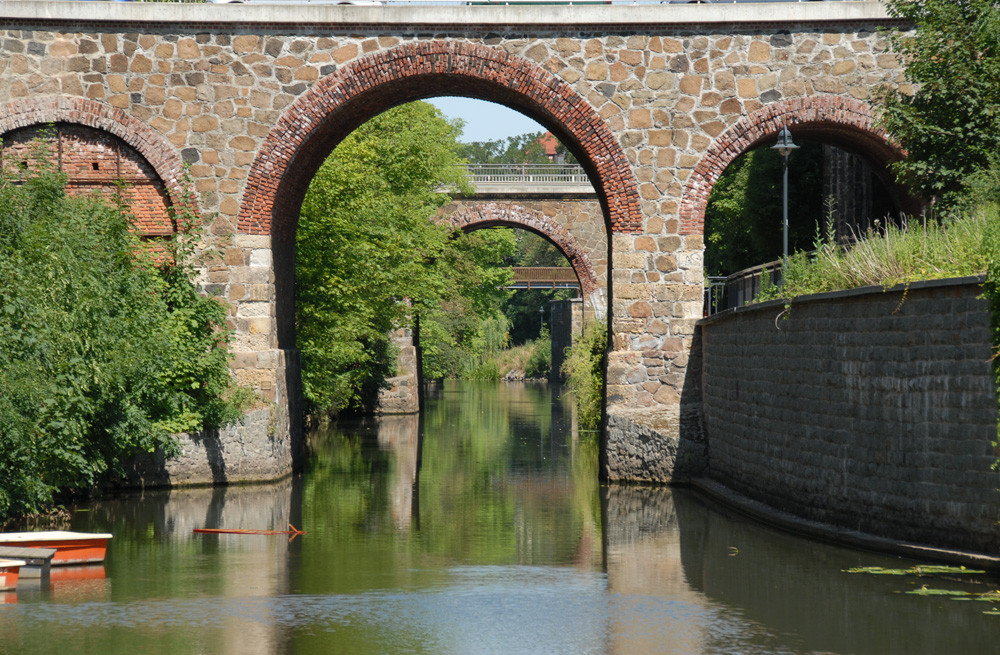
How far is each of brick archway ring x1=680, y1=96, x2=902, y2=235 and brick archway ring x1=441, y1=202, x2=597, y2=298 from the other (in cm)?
1792

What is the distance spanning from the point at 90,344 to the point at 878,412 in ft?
27.3

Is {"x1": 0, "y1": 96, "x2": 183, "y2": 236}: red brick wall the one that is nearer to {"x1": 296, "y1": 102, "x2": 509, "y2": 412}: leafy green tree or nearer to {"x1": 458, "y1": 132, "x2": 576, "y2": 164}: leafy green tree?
{"x1": 296, "y1": 102, "x2": 509, "y2": 412}: leafy green tree

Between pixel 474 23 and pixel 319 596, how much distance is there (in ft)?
31.8

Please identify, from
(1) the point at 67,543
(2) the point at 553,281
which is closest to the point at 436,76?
(1) the point at 67,543

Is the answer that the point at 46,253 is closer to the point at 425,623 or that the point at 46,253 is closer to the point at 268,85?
the point at 268,85

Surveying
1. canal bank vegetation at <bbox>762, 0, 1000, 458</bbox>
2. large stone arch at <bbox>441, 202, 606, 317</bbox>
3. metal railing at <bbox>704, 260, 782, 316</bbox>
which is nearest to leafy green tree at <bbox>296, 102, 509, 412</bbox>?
large stone arch at <bbox>441, 202, 606, 317</bbox>

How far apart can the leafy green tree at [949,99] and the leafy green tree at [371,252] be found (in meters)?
10.2

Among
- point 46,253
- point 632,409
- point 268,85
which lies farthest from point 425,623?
point 268,85

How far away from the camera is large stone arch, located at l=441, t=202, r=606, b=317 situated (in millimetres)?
34969

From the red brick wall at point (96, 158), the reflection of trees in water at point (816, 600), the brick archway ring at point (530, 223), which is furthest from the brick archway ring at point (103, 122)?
the brick archway ring at point (530, 223)

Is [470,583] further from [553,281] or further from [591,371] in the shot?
[553,281]

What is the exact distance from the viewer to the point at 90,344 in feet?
43.2

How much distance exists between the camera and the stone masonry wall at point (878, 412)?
980cm

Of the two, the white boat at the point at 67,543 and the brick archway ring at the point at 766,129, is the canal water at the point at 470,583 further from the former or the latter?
the brick archway ring at the point at 766,129
